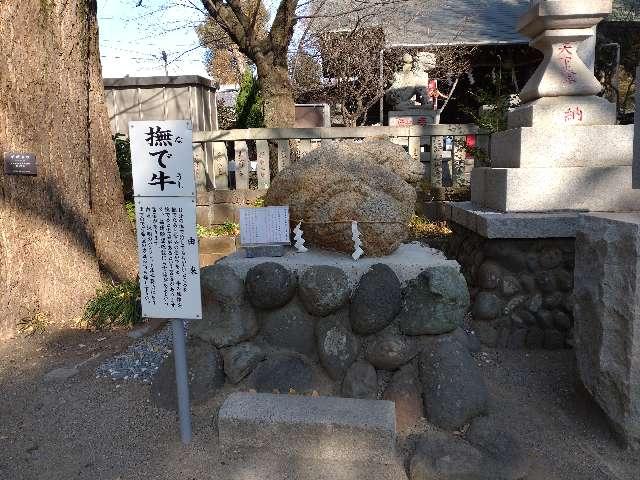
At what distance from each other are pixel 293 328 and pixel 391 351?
1.90 ft

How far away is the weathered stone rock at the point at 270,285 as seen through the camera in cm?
270

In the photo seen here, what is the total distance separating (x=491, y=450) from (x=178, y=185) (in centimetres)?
194

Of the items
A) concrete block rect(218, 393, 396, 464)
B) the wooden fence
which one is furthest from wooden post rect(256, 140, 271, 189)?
concrete block rect(218, 393, 396, 464)

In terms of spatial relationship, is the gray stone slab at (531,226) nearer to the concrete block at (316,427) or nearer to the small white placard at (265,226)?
the small white placard at (265,226)

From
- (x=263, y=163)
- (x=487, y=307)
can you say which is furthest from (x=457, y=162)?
(x=487, y=307)

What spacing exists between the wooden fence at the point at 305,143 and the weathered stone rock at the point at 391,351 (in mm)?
3372

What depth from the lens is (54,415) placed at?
9.12 feet

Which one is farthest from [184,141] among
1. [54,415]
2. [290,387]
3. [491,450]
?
[491,450]

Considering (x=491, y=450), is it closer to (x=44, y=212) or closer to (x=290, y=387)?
(x=290, y=387)

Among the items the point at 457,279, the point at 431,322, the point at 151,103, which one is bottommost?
the point at 431,322

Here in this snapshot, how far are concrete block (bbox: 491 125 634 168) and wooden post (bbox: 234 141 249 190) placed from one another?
349 cm

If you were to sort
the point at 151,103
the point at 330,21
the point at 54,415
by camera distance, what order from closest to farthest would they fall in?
the point at 54,415, the point at 151,103, the point at 330,21

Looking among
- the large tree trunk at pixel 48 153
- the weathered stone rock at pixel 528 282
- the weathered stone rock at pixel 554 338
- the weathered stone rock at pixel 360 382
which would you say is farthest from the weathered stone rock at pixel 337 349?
the large tree trunk at pixel 48 153

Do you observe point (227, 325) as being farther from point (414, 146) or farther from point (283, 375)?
point (414, 146)
